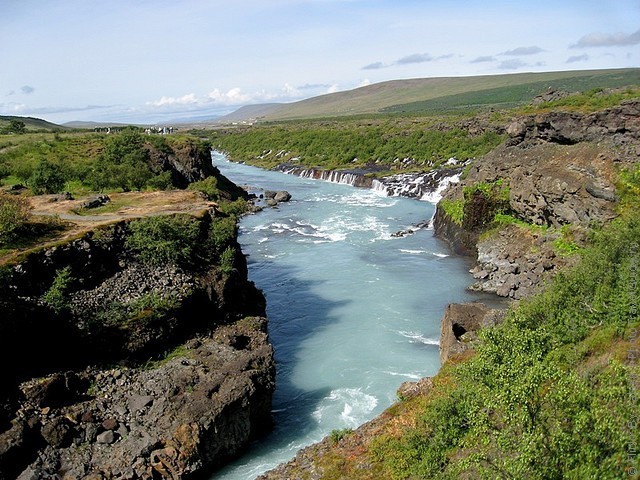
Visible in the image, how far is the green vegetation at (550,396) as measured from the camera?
26.5ft

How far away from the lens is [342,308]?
30.2m

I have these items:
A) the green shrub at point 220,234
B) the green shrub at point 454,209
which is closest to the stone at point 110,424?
the green shrub at point 220,234

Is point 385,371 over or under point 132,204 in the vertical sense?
under

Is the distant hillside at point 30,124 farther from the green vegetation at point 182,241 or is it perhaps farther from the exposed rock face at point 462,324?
the exposed rock face at point 462,324

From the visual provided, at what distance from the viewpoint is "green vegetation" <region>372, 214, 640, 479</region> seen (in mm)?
8070

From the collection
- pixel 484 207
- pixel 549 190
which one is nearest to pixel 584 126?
pixel 549 190

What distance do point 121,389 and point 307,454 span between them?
7.28 metres

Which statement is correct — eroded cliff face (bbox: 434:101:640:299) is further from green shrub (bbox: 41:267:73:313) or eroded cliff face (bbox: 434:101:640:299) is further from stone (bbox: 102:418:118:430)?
green shrub (bbox: 41:267:73:313)

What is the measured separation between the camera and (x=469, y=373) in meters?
11.4

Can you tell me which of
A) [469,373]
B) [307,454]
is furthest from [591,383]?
[307,454]

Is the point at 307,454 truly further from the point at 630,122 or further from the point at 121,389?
the point at 630,122

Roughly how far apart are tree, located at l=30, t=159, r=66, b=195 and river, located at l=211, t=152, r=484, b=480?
1532cm

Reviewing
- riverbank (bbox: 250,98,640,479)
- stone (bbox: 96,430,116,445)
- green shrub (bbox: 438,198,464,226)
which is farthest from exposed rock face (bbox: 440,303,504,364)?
green shrub (bbox: 438,198,464,226)

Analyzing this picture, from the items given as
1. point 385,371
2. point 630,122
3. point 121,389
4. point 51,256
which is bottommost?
point 385,371
